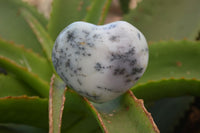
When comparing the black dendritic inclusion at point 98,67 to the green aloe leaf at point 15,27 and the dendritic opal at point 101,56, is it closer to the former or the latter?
the dendritic opal at point 101,56

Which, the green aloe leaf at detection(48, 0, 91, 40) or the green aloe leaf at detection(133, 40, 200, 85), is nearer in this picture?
the green aloe leaf at detection(133, 40, 200, 85)

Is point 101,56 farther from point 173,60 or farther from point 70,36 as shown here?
point 173,60

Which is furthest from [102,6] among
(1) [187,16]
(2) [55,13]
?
(1) [187,16]

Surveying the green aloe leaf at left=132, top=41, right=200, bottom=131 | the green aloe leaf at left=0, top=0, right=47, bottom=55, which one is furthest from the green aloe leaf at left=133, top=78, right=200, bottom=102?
the green aloe leaf at left=0, top=0, right=47, bottom=55

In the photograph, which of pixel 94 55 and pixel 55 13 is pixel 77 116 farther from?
pixel 55 13

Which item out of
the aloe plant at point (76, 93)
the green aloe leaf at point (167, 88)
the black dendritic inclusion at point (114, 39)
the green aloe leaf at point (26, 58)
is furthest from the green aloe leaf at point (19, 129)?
the black dendritic inclusion at point (114, 39)

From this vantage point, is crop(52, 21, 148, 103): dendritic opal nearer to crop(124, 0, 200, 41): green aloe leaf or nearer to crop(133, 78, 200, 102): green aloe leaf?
crop(133, 78, 200, 102): green aloe leaf

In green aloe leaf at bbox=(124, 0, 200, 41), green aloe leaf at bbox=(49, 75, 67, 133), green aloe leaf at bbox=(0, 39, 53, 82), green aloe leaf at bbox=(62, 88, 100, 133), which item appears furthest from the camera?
green aloe leaf at bbox=(124, 0, 200, 41)

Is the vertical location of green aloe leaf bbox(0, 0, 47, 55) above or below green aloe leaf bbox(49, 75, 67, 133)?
below
